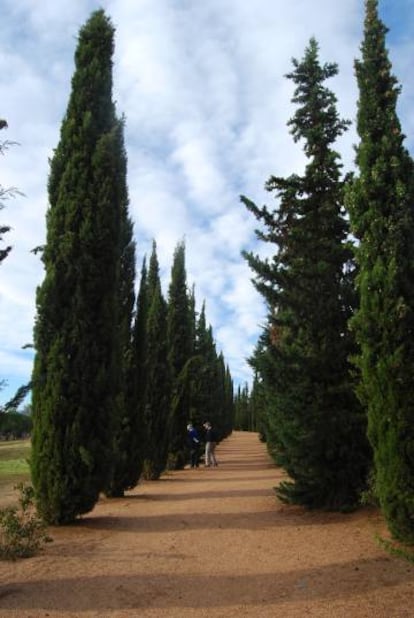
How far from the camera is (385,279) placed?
7.12 meters

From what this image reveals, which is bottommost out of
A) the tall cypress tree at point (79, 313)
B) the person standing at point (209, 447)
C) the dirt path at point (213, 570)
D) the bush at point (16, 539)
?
the dirt path at point (213, 570)

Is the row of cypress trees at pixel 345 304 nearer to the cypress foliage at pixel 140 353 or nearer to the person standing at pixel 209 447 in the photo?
the cypress foliage at pixel 140 353

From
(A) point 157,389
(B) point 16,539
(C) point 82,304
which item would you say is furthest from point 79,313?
(A) point 157,389

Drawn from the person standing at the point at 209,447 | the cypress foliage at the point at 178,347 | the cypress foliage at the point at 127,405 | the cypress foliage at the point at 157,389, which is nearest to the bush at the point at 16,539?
the cypress foliage at the point at 127,405

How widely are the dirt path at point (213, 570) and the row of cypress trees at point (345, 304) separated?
88 cm

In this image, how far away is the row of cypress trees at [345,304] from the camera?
272 inches

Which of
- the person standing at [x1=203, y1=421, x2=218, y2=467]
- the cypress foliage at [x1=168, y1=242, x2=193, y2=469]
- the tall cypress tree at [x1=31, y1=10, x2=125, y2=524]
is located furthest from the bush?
the person standing at [x1=203, y1=421, x2=218, y2=467]

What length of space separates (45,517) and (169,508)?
270 centimetres

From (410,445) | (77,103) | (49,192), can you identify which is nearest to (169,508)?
(410,445)

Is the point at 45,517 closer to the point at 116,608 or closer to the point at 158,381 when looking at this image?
the point at 116,608

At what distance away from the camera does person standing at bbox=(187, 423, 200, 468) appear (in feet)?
69.4

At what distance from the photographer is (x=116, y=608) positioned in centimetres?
488

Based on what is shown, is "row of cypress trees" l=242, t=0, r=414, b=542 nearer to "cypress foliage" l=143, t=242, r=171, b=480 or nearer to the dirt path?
the dirt path

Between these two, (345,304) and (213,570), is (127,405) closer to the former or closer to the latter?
(345,304)
